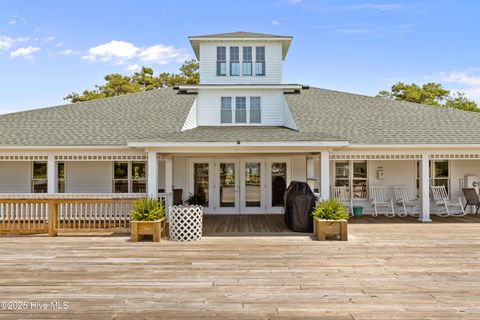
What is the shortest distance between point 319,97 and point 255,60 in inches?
157

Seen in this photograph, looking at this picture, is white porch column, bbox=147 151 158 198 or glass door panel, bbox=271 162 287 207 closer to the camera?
white porch column, bbox=147 151 158 198

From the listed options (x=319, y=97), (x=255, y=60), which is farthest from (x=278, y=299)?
(x=319, y=97)

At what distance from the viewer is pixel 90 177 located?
13703 millimetres

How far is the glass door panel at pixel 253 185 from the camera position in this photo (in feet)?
45.7

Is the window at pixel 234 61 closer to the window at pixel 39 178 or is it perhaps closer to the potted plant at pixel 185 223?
the potted plant at pixel 185 223

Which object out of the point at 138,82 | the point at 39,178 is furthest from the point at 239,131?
the point at 138,82

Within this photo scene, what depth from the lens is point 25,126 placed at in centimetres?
1283

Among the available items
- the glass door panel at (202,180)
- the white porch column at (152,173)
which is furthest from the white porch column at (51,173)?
the glass door panel at (202,180)

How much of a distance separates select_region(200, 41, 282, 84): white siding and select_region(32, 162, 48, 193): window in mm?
7581

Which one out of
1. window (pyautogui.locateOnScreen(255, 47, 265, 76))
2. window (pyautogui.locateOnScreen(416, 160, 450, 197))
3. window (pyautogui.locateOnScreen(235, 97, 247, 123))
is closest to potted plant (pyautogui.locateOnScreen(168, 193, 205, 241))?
window (pyautogui.locateOnScreen(235, 97, 247, 123))

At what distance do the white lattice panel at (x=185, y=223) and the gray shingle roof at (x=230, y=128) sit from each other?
2.22 m

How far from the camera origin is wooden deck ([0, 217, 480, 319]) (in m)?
4.60

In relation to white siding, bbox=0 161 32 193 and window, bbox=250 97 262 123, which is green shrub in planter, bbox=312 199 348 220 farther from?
white siding, bbox=0 161 32 193

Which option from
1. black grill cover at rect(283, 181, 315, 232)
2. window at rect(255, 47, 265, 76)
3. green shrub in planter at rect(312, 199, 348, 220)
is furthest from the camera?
window at rect(255, 47, 265, 76)
